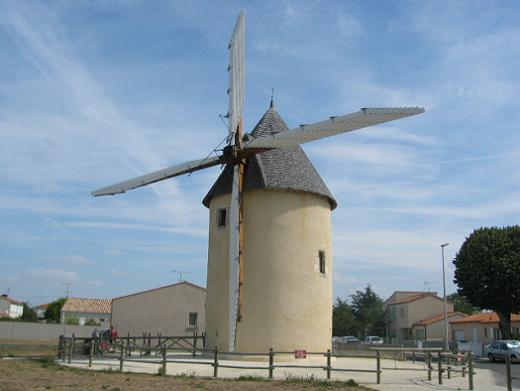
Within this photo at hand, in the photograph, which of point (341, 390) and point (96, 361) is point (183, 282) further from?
point (341, 390)

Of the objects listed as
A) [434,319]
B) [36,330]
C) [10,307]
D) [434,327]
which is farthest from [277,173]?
[10,307]

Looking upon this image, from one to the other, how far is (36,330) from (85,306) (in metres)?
35.1

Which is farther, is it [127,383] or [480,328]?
[480,328]

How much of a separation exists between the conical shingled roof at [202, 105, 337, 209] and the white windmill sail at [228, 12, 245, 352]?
0.97 metres

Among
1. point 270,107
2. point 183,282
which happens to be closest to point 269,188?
point 270,107

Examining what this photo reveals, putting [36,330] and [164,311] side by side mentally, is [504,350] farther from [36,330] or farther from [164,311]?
[36,330]

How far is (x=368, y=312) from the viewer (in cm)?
7881

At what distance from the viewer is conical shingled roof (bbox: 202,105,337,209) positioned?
22578 millimetres

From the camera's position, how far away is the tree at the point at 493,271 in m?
42.0

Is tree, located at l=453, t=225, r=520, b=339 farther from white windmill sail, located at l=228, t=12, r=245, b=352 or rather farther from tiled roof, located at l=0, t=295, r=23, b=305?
tiled roof, located at l=0, t=295, r=23, b=305

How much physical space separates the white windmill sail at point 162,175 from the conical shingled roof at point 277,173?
2.73 ft

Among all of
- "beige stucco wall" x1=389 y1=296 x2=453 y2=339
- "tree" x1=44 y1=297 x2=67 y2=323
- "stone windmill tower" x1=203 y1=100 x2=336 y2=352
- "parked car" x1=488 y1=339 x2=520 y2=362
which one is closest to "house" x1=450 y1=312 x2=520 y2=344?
"beige stucco wall" x1=389 y1=296 x2=453 y2=339

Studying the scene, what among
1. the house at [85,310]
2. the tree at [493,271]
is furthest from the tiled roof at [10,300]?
the tree at [493,271]

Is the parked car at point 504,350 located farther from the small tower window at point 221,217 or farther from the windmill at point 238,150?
the small tower window at point 221,217
